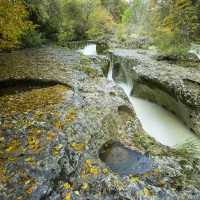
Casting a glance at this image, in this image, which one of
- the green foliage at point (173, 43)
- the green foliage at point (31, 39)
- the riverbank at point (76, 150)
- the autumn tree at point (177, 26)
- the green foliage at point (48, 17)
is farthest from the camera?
the green foliage at point (48, 17)

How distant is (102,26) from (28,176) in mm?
26951

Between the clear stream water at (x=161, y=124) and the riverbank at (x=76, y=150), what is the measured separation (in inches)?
80.9

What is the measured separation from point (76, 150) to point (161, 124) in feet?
16.7

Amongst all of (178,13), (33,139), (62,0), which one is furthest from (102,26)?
(33,139)

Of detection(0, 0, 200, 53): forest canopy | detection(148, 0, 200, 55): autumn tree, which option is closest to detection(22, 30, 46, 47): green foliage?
detection(0, 0, 200, 53): forest canopy

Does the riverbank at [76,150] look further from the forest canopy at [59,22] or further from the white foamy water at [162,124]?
the forest canopy at [59,22]

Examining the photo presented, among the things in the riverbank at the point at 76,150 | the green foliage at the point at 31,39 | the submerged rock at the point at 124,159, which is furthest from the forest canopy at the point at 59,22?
the submerged rock at the point at 124,159

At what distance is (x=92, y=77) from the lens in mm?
8266

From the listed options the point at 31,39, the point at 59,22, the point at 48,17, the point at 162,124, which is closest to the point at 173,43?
the point at 162,124

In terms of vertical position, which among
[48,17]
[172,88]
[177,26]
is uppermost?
Answer: [177,26]

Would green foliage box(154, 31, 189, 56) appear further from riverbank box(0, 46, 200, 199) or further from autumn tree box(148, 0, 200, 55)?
riverbank box(0, 46, 200, 199)

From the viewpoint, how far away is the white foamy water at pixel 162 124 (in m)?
6.86

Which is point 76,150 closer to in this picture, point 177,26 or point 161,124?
point 161,124

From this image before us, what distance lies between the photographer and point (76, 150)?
379cm
